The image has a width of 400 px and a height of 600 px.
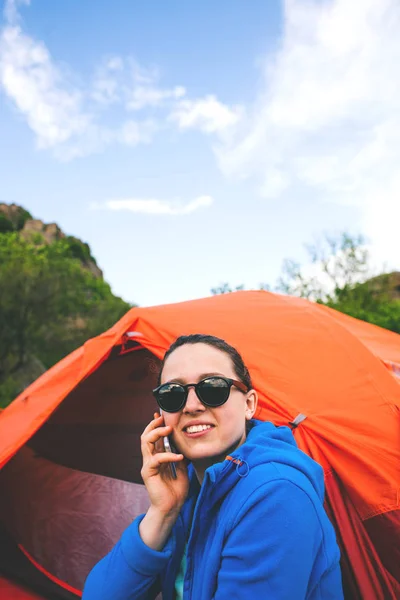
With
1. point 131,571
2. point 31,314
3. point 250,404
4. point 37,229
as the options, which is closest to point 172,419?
point 250,404

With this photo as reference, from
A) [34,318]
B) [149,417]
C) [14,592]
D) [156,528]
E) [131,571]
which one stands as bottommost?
[14,592]

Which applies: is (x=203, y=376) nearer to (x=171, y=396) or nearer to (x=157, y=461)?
(x=171, y=396)

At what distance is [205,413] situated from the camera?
139cm

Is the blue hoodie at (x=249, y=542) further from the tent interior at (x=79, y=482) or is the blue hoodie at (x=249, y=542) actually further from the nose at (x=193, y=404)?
the tent interior at (x=79, y=482)

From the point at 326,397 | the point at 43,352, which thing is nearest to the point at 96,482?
the point at 326,397

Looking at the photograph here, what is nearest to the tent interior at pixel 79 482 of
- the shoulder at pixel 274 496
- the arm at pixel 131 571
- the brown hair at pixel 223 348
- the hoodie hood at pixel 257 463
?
the brown hair at pixel 223 348

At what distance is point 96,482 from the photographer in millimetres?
3605

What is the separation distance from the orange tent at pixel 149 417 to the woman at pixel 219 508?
879 millimetres

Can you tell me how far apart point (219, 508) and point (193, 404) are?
312mm

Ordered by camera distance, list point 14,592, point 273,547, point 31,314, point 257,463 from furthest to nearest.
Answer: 1. point 31,314
2. point 14,592
3. point 257,463
4. point 273,547

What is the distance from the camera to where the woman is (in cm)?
104

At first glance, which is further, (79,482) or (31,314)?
(31,314)

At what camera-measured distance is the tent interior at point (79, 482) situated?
292 cm

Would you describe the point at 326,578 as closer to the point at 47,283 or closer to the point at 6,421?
the point at 6,421
